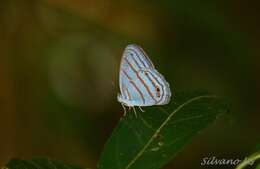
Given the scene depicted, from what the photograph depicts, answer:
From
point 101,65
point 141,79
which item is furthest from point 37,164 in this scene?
point 101,65

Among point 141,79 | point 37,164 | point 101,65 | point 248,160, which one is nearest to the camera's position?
point 248,160

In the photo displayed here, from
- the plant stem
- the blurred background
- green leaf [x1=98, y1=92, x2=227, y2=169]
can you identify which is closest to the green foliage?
green leaf [x1=98, y1=92, x2=227, y2=169]

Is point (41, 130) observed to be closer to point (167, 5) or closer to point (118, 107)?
point (118, 107)

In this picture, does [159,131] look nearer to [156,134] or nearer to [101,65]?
Answer: [156,134]

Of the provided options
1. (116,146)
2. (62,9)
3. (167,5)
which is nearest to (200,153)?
(167,5)

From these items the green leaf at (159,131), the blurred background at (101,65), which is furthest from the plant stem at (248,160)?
the blurred background at (101,65)

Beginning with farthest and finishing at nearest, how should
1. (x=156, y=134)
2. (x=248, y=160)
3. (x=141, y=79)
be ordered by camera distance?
(x=141, y=79) → (x=156, y=134) → (x=248, y=160)

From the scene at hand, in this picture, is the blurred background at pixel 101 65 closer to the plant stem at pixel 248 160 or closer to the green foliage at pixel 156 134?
the green foliage at pixel 156 134
